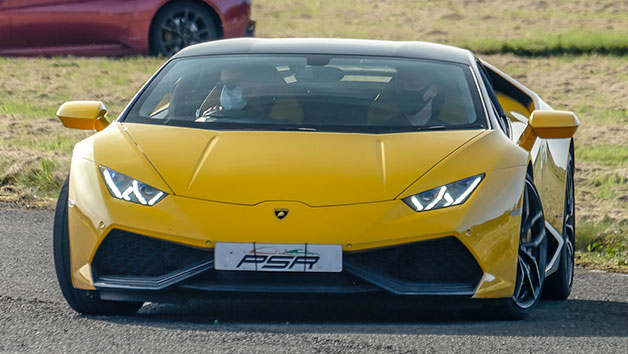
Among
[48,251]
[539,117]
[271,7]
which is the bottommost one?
[271,7]

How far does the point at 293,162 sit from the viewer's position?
5.48 metres

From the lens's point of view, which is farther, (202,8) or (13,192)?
(202,8)

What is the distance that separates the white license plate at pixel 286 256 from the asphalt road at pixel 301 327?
0.15 m

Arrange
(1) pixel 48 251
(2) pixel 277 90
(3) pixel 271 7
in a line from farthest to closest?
(3) pixel 271 7 < (1) pixel 48 251 < (2) pixel 277 90

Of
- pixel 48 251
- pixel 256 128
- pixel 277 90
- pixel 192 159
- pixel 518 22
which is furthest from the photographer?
pixel 518 22

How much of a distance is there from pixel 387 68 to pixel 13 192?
144 inches

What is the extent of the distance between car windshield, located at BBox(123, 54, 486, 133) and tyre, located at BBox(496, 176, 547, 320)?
472 mm

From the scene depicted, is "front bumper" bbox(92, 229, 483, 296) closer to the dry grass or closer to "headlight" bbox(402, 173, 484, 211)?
"headlight" bbox(402, 173, 484, 211)

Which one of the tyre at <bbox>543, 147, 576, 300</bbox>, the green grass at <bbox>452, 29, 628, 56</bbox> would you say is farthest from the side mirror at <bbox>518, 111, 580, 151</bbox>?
the green grass at <bbox>452, 29, 628, 56</bbox>

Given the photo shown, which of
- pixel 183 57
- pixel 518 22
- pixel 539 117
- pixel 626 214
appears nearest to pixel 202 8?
pixel 518 22

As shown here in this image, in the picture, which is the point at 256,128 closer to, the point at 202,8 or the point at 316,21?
the point at 202,8

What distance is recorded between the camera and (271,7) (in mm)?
20297

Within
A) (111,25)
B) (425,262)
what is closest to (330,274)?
(425,262)

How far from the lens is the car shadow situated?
17.2ft
